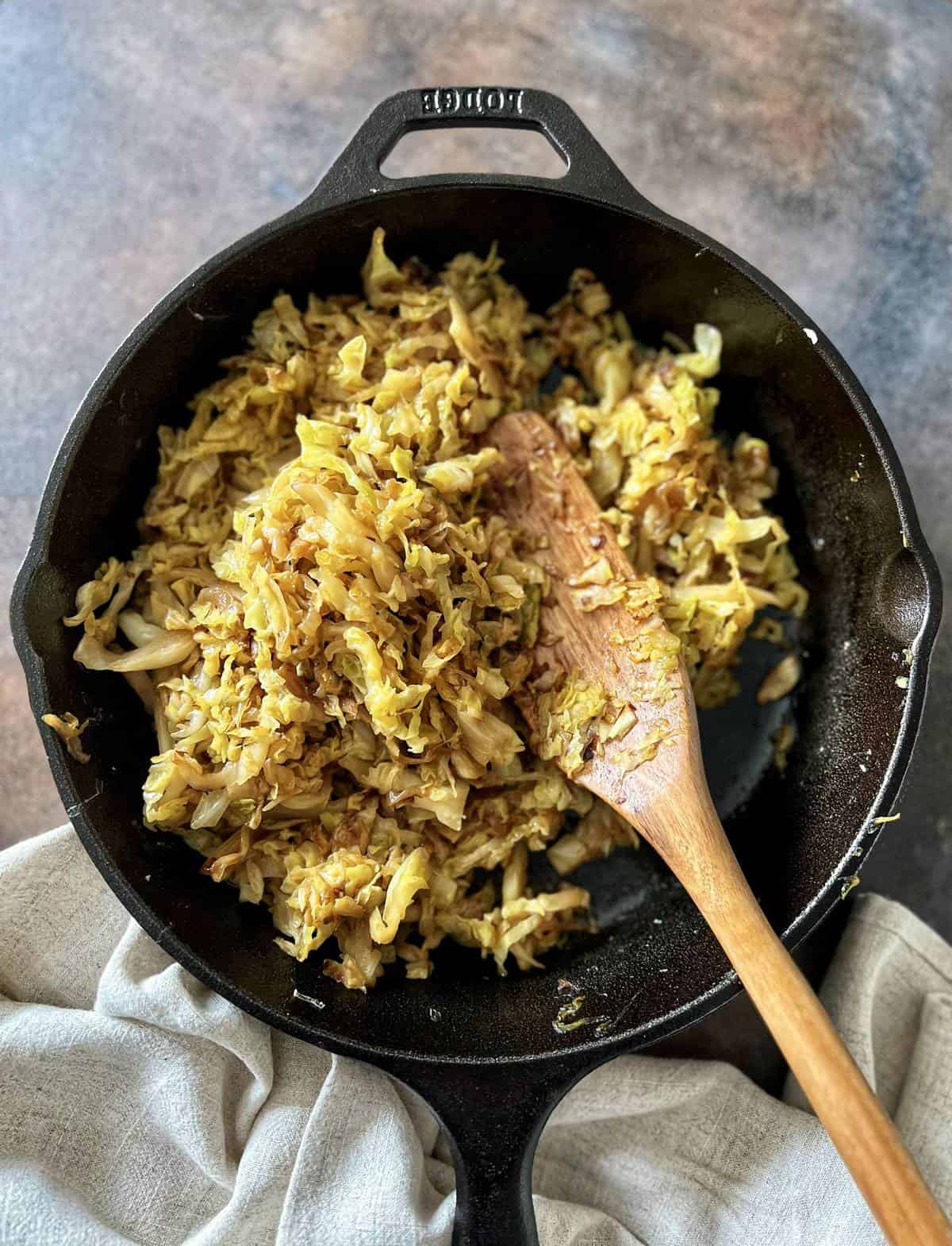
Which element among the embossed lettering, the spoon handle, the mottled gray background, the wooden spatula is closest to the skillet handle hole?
the mottled gray background

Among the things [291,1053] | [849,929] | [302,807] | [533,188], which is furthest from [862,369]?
[291,1053]

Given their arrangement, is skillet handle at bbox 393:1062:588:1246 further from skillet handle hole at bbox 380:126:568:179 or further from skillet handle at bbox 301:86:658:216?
skillet handle hole at bbox 380:126:568:179

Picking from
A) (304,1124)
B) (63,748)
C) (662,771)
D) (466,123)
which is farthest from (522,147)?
(304,1124)

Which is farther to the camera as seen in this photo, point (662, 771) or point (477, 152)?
point (477, 152)

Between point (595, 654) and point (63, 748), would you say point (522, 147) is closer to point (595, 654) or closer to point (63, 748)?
point (595, 654)

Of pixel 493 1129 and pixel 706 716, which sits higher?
pixel 706 716

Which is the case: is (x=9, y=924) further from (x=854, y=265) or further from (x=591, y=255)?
(x=854, y=265)
